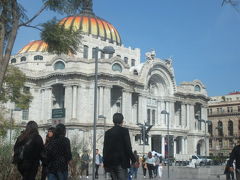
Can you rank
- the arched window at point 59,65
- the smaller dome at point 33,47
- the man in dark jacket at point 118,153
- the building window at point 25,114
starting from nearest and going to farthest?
the man in dark jacket at point 118,153
the arched window at point 59,65
the building window at point 25,114
the smaller dome at point 33,47

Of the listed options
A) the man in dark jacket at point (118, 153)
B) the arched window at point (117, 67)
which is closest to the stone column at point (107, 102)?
the arched window at point (117, 67)

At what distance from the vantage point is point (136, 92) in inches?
2457

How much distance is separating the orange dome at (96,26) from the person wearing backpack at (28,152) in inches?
2446

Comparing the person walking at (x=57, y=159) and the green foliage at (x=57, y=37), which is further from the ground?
the green foliage at (x=57, y=37)

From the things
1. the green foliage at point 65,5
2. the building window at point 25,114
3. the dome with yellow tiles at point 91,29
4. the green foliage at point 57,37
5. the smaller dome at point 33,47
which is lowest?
the building window at point 25,114

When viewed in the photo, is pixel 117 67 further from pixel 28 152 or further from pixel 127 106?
pixel 28 152

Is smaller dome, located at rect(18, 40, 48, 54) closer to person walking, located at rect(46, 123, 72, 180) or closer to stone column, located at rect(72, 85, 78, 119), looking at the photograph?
stone column, located at rect(72, 85, 78, 119)

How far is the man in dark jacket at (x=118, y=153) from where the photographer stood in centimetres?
834

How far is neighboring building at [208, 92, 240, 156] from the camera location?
86.8 meters

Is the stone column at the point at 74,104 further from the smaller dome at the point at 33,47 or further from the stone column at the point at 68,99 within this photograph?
the smaller dome at the point at 33,47

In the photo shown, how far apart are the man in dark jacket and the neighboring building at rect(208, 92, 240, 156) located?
80.7m

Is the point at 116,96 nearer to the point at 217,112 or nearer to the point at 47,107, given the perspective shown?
the point at 47,107

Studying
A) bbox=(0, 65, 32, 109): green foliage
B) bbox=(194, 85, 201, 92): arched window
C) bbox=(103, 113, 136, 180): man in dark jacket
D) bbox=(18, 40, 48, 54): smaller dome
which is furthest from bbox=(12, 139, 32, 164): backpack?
bbox=(194, 85, 201, 92): arched window

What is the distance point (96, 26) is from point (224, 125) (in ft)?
119
